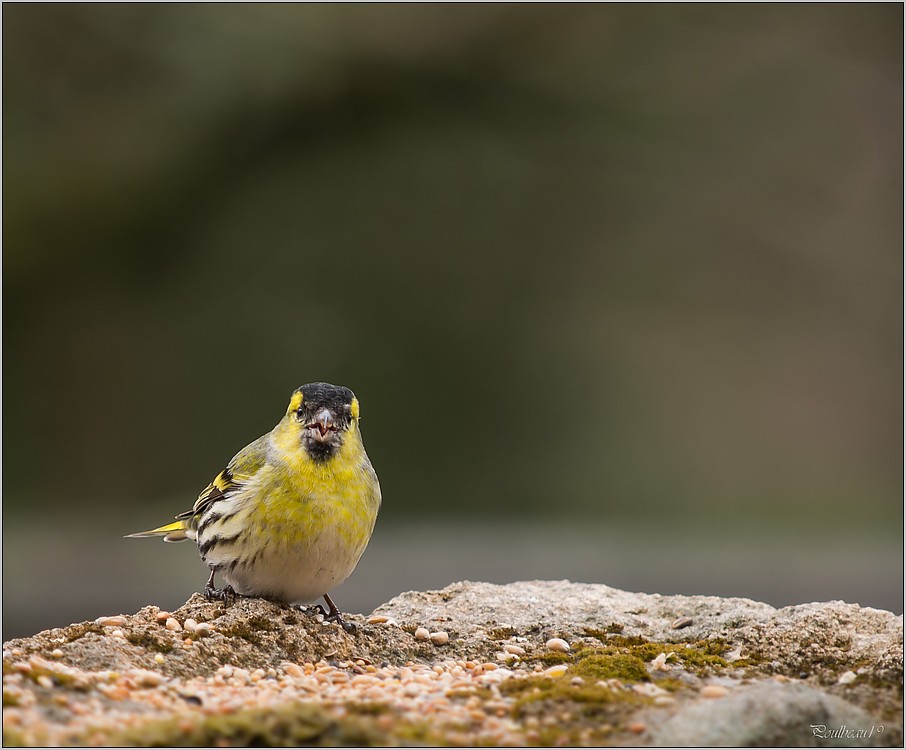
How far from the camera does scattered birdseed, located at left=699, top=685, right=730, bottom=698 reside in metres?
2.43

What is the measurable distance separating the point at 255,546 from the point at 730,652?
1448 millimetres

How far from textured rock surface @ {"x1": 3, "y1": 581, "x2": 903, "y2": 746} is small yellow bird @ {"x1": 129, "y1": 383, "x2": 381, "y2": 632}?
124mm

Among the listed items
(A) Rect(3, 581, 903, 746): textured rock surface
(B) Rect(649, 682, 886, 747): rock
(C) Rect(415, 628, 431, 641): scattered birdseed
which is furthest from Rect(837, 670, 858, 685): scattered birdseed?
(C) Rect(415, 628, 431, 641): scattered birdseed

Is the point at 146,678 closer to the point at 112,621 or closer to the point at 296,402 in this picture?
the point at 112,621

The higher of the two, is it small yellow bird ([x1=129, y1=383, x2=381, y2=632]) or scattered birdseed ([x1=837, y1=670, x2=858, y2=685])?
small yellow bird ([x1=129, y1=383, x2=381, y2=632])

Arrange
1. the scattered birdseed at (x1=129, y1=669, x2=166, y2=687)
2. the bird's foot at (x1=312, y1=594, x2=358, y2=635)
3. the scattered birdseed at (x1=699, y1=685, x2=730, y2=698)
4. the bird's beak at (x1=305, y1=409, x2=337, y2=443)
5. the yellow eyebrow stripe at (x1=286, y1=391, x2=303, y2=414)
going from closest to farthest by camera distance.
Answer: the scattered birdseed at (x1=699, y1=685, x2=730, y2=698), the scattered birdseed at (x1=129, y1=669, x2=166, y2=687), the bird's foot at (x1=312, y1=594, x2=358, y2=635), the bird's beak at (x1=305, y1=409, x2=337, y2=443), the yellow eyebrow stripe at (x1=286, y1=391, x2=303, y2=414)

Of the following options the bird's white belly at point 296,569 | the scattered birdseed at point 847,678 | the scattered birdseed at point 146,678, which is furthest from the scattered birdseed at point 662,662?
the scattered birdseed at point 146,678

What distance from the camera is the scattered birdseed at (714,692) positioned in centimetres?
243

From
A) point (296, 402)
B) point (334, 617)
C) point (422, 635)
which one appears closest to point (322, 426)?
point (296, 402)

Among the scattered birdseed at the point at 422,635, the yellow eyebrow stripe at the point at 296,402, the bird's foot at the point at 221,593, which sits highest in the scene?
the yellow eyebrow stripe at the point at 296,402

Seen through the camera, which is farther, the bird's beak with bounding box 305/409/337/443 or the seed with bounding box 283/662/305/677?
the bird's beak with bounding box 305/409/337/443

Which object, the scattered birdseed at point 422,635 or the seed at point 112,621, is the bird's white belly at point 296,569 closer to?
the scattered birdseed at point 422,635

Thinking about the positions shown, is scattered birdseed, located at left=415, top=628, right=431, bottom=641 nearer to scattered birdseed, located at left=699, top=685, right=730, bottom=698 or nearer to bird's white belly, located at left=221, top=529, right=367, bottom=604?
bird's white belly, located at left=221, top=529, right=367, bottom=604

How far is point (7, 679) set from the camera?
93.0 inches
